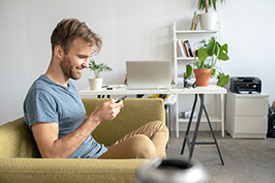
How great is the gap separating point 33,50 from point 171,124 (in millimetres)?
2484

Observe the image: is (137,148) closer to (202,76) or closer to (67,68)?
(67,68)

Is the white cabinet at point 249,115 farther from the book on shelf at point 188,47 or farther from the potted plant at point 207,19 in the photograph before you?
the potted plant at point 207,19

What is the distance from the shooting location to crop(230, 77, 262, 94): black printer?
361 centimetres

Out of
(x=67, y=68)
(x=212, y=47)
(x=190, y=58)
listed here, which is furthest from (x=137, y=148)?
(x=190, y=58)

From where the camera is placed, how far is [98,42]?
148cm

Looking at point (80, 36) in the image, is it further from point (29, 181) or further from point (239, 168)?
point (239, 168)

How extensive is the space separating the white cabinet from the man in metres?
2.32

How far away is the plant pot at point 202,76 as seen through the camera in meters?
2.63

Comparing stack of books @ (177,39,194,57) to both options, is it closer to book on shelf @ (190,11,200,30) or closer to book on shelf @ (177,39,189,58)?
book on shelf @ (177,39,189,58)

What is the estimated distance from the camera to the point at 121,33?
409 cm

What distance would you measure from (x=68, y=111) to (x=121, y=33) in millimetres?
2935

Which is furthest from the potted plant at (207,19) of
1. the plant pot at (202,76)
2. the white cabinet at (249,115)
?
the plant pot at (202,76)

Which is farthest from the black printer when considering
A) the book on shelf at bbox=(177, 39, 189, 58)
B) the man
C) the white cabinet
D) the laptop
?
the man

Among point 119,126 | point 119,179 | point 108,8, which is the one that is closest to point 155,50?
point 108,8
